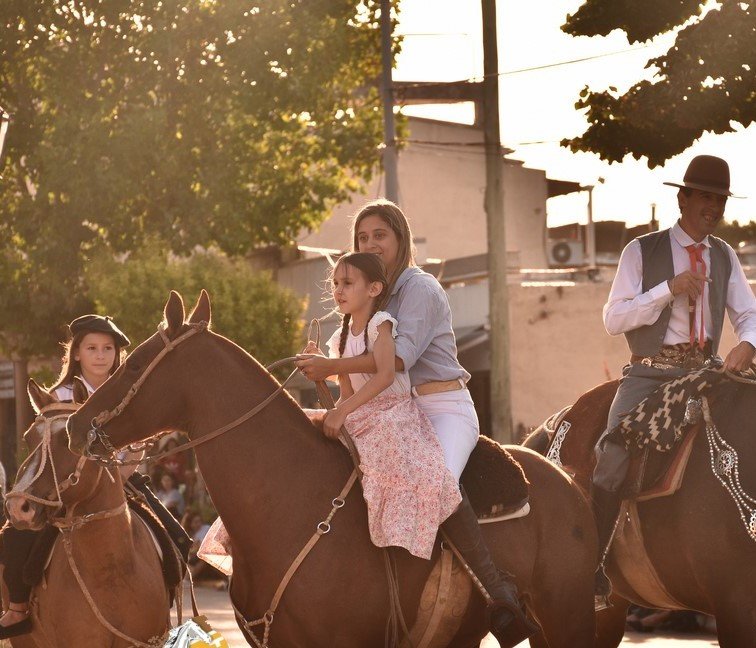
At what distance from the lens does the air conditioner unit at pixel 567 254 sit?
37469 millimetres

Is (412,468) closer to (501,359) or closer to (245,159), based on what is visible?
(501,359)

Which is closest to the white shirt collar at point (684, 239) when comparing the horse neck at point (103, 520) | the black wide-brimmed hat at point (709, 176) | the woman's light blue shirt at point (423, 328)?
the black wide-brimmed hat at point (709, 176)

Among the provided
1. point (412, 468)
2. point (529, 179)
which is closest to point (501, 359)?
point (412, 468)

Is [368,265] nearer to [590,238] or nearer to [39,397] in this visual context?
[39,397]

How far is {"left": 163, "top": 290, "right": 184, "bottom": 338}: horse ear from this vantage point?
22.3 feet

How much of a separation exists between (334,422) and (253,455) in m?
0.40

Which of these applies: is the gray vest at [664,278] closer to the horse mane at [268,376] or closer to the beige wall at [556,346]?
the horse mane at [268,376]

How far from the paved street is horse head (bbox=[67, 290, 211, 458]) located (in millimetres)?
7956

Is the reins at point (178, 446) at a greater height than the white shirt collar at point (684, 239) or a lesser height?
lesser

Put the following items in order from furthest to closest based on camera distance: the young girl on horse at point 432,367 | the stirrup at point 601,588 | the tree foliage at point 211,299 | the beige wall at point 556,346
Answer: the beige wall at point 556,346, the tree foliage at point 211,299, the stirrup at point 601,588, the young girl on horse at point 432,367

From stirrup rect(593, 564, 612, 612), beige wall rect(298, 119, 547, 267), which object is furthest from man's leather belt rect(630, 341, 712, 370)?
beige wall rect(298, 119, 547, 267)

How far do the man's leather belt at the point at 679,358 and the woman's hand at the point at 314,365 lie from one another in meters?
2.22

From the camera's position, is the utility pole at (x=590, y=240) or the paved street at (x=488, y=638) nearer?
the paved street at (x=488, y=638)

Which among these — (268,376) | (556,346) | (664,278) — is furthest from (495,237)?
(268,376)
